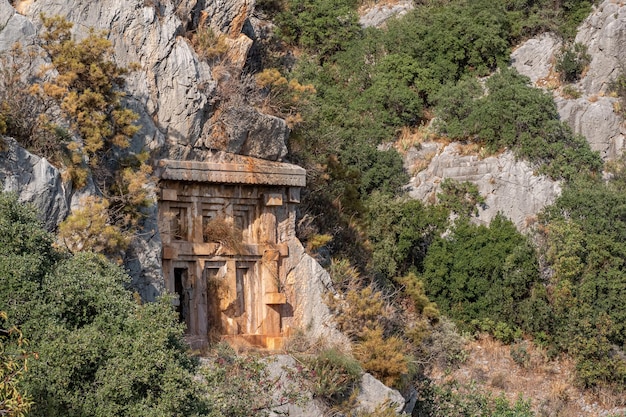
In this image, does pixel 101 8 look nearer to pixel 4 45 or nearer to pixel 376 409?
pixel 4 45

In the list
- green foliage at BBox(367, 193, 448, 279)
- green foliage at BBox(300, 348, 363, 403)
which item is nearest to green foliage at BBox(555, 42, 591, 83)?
green foliage at BBox(367, 193, 448, 279)

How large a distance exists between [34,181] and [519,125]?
18555mm

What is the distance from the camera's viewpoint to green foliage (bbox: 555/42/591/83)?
112 feet

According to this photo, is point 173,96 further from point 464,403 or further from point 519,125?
point 519,125

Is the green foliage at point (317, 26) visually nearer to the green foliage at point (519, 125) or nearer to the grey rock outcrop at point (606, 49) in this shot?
the green foliage at point (519, 125)

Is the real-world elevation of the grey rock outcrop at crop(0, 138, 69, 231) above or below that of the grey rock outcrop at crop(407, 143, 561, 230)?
above

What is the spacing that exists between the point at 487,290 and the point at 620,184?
4659mm

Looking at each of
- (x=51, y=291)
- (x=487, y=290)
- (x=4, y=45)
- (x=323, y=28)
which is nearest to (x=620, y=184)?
(x=487, y=290)

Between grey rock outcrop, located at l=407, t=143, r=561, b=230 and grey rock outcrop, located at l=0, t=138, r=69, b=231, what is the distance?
1681cm

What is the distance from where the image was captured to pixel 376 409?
1933 centimetres

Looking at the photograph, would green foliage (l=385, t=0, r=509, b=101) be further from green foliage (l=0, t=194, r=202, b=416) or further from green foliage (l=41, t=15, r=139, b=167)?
green foliage (l=0, t=194, r=202, b=416)

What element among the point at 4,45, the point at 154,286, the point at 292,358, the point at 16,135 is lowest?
the point at 292,358

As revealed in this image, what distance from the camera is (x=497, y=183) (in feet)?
104

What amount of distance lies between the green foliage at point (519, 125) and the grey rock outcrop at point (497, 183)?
1.31 ft
